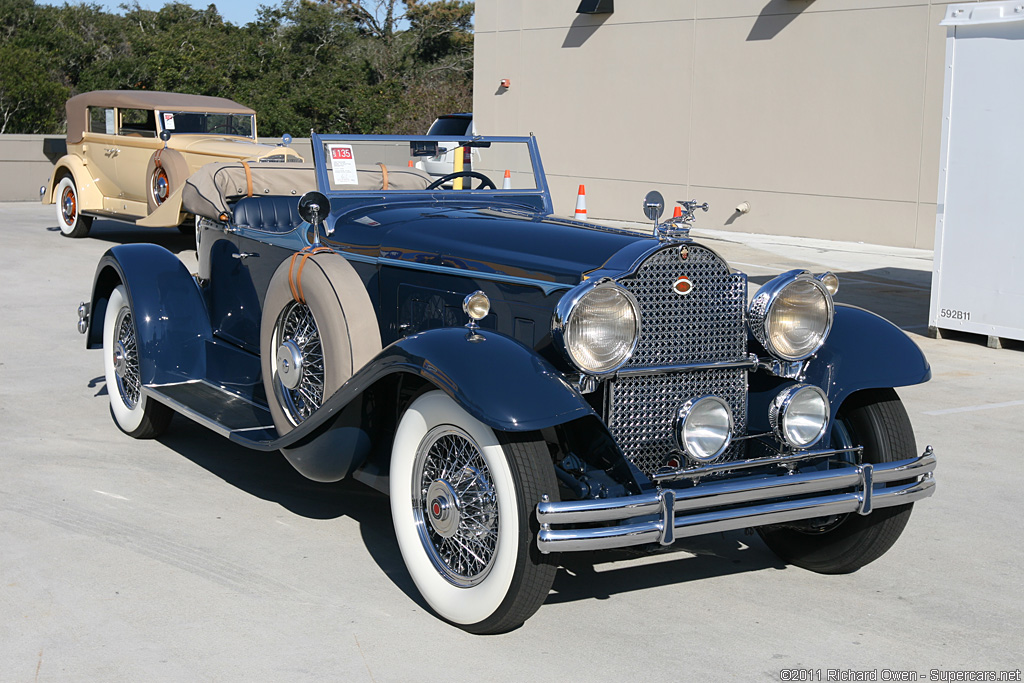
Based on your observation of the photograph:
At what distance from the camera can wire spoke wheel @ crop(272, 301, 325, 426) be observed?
14.5ft

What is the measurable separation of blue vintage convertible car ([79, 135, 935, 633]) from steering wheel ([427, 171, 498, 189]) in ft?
1.03

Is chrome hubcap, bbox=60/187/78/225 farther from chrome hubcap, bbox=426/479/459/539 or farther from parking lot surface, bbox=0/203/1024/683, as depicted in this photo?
chrome hubcap, bbox=426/479/459/539

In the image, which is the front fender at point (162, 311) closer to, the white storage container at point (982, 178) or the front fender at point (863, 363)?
the front fender at point (863, 363)

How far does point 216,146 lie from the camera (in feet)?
42.2

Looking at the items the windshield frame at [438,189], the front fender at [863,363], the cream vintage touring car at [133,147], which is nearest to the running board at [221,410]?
the windshield frame at [438,189]

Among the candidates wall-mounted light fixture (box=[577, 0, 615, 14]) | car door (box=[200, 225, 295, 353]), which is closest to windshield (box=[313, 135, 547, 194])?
car door (box=[200, 225, 295, 353])

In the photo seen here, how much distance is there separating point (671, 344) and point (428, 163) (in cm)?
204

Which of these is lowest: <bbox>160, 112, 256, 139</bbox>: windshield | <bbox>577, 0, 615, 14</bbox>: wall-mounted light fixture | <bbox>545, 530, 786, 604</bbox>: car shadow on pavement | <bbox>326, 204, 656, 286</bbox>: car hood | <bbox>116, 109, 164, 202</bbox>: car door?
<bbox>545, 530, 786, 604</bbox>: car shadow on pavement

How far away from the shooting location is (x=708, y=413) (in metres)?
3.51

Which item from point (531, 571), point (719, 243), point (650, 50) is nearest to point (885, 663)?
point (531, 571)

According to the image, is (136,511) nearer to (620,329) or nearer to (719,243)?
(620,329)

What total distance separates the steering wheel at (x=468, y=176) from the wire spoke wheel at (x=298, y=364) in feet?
3.50

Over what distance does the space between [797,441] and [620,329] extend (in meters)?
0.77

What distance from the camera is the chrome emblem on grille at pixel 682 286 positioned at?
3.61 metres
